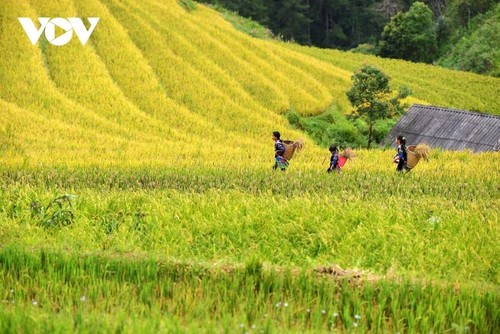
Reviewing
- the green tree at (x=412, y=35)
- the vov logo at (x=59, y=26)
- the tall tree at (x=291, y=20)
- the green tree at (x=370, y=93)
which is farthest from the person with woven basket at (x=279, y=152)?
the tall tree at (x=291, y=20)

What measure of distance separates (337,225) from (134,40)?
26.7m

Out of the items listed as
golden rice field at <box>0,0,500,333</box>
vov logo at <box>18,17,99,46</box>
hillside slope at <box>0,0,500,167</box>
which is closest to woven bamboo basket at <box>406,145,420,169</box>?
golden rice field at <box>0,0,500,333</box>

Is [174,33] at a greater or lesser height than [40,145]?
greater

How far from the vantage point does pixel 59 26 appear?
36.3 metres

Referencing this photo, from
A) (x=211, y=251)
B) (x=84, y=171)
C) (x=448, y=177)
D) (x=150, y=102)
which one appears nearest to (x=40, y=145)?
(x=84, y=171)

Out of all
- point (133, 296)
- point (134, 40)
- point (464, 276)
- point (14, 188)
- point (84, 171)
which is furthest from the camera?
point (134, 40)

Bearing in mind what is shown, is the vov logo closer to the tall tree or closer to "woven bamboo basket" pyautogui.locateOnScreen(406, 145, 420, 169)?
"woven bamboo basket" pyautogui.locateOnScreen(406, 145, 420, 169)

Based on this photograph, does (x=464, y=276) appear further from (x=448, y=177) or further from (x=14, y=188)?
(x=448, y=177)

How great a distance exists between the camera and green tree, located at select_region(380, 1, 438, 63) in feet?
222

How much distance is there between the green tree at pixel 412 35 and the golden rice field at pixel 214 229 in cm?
3888

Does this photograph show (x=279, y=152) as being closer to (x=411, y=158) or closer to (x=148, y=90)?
(x=411, y=158)

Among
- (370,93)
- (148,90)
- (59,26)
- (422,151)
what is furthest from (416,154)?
(59,26)

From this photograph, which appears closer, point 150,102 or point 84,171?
point 84,171

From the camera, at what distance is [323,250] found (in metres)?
12.1
